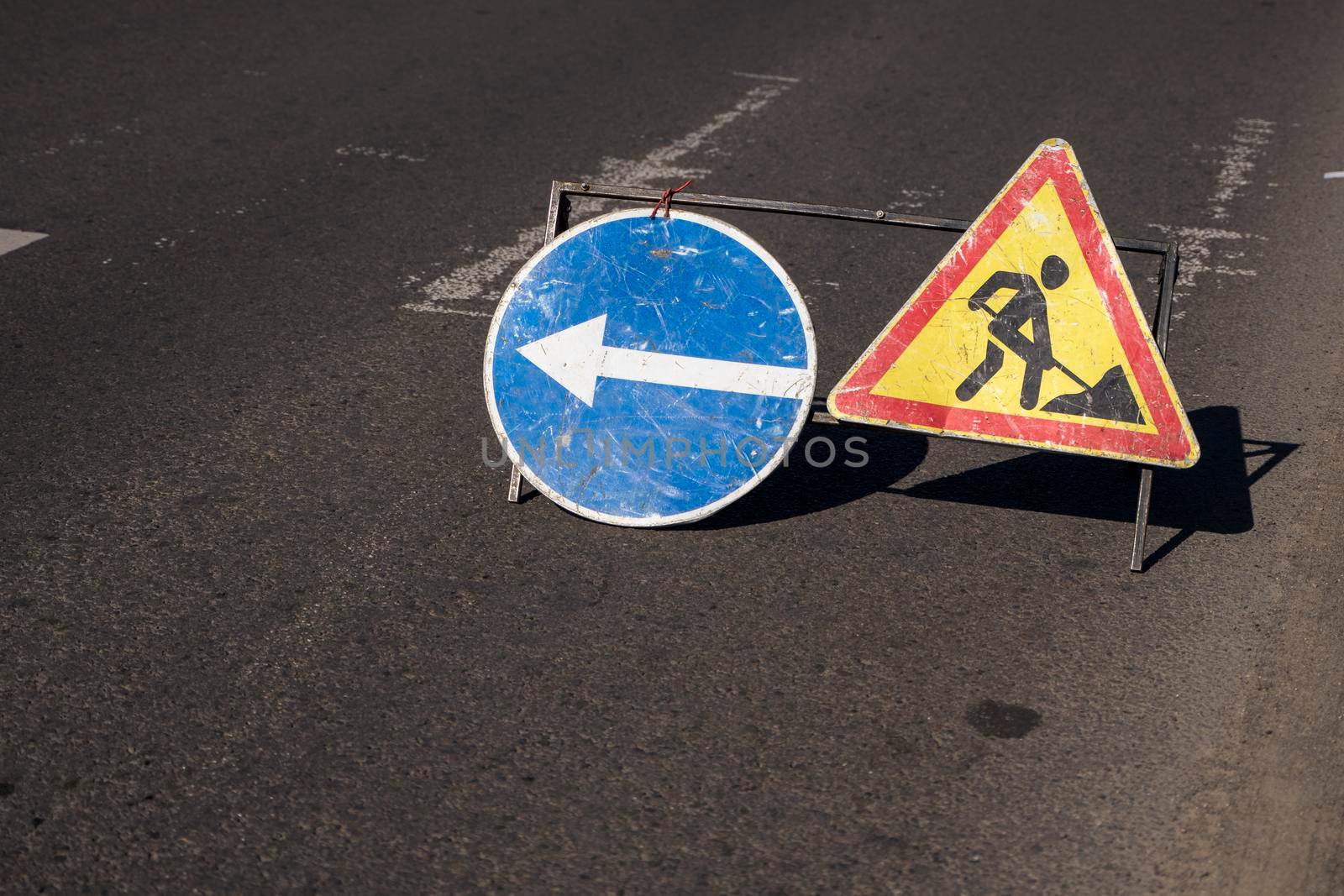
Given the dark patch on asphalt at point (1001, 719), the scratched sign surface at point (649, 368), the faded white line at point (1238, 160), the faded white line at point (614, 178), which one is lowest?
the faded white line at point (1238, 160)

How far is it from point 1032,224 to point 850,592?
1239 mm

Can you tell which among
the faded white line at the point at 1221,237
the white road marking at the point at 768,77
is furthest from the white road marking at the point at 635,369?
the white road marking at the point at 768,77

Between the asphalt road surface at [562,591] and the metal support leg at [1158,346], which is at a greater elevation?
the metal support leg at [1158,346]

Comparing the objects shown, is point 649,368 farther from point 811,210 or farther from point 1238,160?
point 1238,160

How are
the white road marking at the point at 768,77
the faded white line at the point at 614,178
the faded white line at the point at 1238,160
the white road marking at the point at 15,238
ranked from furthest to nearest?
the white road marking at the point at 768,77 → the faded white line at the point at 1238,160 → the white road marking at the point at 15,238 → the faded white line at the point at 614,178

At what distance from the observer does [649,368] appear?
4.42 metres

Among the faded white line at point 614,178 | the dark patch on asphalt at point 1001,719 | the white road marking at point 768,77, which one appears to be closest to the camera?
the dark patch on asphalt at point 1001,719

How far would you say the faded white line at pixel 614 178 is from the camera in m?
6.49

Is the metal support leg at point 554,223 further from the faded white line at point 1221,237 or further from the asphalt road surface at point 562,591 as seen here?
the faded white line at point 1221,237

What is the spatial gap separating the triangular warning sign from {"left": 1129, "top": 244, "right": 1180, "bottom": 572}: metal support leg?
181 mm

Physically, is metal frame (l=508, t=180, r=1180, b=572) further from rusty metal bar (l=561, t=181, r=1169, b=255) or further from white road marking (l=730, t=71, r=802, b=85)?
white road marking (l=730, t=71, r=802, b=85)

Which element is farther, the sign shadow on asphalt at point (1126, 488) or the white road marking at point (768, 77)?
the white road marking at point (768, 77)

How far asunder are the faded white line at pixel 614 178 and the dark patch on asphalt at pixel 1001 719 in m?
3.32

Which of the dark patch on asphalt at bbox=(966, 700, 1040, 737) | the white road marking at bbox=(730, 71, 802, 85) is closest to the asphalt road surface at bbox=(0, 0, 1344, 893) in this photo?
the dark patch on asphalt at bbox=(966, 700, 1040, 737)
